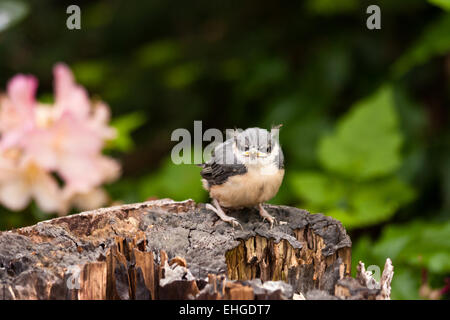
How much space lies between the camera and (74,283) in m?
1.12

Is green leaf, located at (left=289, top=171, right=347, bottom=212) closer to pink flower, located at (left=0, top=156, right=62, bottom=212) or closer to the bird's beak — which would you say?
the bird's beak

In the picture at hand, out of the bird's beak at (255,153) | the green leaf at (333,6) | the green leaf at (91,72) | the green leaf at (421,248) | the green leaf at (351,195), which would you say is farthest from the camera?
the green leaf at (91,72)

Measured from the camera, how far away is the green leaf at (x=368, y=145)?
6.63 ft

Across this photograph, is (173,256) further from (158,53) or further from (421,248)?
(158,53)

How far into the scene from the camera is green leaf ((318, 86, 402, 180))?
2021 millimetres

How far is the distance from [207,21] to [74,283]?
2470mm

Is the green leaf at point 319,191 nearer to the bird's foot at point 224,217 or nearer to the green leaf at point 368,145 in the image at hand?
the green leaf at point 368,145

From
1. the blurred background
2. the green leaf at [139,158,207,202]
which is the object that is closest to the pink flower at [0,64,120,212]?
the blurred background

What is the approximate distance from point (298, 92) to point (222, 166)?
1510 mm

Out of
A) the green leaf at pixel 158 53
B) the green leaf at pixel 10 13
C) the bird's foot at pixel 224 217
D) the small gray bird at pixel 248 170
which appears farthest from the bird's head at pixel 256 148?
the green leaf at pixel 158 53

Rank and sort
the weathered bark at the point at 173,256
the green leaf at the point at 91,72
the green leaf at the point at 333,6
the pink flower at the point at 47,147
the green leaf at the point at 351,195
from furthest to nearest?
the green leaf at the point at 91,72
the green leaf at the point at 333,6
the green leaf at the point at 351,195
the pink flower at the point at 47,147
the weathered bark at the point at 173,256
